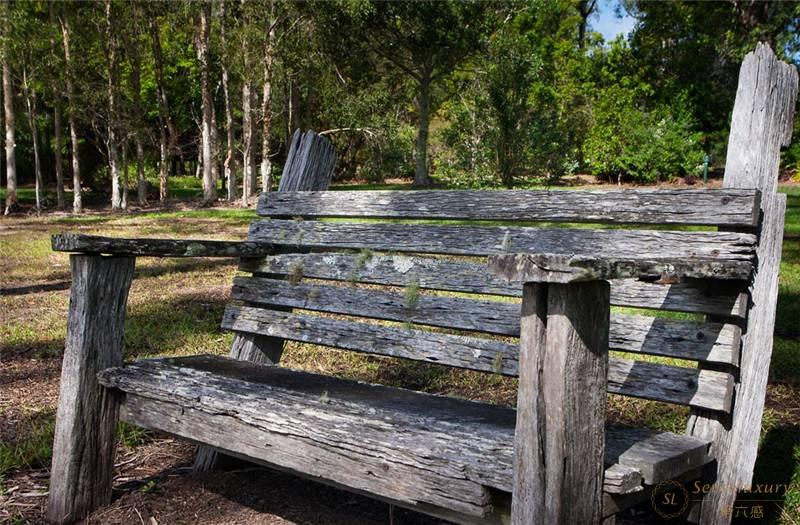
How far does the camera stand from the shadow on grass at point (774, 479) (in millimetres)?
2934

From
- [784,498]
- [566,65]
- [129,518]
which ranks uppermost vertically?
[566,65]

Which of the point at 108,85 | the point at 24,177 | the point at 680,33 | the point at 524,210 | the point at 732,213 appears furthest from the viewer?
the point at 24,177

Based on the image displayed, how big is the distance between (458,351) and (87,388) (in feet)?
4.91

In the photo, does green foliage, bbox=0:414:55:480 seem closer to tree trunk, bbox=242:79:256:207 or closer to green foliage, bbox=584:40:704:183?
tree trunk, bbox=242:79:256:207

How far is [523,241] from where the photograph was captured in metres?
2.87

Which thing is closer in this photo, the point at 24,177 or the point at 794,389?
the point at 794,389

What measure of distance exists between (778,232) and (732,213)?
0.23 metres

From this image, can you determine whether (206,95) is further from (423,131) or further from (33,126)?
(423,131)

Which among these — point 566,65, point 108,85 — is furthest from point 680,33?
point 108,85

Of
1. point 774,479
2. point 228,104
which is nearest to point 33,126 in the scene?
point 228,104

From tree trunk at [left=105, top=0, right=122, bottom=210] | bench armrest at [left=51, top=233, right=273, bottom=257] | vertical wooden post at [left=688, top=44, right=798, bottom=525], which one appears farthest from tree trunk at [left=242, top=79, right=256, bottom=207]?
vertical wooden post at [left=688, top=44, right=798, bottom=525]

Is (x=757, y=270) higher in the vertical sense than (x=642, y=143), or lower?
lower

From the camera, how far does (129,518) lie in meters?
3.18

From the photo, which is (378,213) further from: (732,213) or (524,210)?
(732,213)
